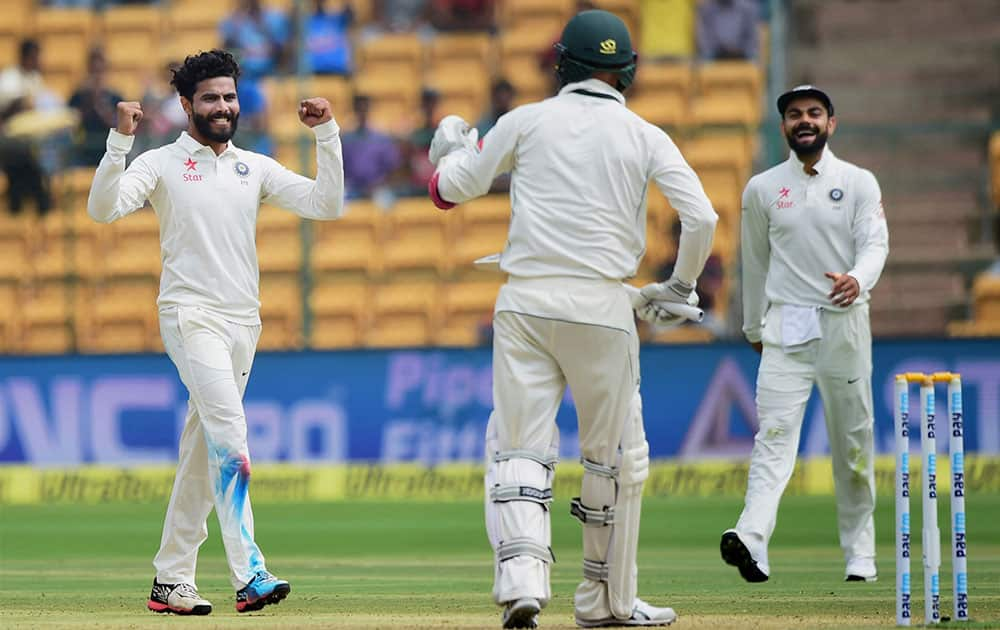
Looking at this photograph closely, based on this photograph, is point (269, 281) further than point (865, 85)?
No

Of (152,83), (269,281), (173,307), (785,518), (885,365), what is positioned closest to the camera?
(173,307)

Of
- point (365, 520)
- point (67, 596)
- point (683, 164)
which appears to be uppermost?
point (683, 164)

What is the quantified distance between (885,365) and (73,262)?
6.73 metres

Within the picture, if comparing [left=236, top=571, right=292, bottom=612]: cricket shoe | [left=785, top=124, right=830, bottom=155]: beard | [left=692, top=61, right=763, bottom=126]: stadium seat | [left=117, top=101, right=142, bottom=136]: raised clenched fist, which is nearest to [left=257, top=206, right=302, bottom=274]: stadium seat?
[left=692, top=61, right=763, bottom=126]: stadium seat

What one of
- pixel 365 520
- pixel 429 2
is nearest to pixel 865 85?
pixel 429 2

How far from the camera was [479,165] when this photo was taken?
6387mm

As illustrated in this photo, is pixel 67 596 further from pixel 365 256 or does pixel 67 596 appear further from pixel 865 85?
pixel 865 85

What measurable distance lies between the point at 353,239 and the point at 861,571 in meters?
8.10

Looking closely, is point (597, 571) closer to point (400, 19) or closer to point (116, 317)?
point (116, 317)

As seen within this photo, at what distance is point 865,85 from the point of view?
1839 centimetres

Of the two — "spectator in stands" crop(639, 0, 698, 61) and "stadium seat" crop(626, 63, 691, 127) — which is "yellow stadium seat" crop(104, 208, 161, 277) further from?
"spectator in stands" crop(639, 0, 698, 61)

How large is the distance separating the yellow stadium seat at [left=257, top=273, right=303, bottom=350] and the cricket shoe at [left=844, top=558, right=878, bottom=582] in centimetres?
693

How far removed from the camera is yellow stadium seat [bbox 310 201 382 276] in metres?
15.6

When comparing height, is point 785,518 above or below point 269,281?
below
